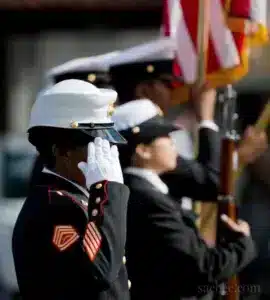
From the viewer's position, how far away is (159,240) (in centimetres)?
471

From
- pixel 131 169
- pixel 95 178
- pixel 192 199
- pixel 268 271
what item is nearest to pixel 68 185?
pixel 95 178

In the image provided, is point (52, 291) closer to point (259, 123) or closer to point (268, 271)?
point (259, 123)

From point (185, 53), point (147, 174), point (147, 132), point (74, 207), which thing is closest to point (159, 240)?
point (147, 174)

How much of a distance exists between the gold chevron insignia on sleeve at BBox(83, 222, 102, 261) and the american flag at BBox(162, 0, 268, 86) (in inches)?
83.2

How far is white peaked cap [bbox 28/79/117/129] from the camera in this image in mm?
3914

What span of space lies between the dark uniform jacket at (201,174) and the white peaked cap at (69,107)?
162cm

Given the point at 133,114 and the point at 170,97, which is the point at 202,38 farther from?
the point at 133,114

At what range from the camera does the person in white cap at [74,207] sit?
12.2 feet

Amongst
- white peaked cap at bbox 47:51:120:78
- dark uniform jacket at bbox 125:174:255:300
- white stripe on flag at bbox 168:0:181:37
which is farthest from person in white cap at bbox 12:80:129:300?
white stripe on flag at bbox 168:0:181:37

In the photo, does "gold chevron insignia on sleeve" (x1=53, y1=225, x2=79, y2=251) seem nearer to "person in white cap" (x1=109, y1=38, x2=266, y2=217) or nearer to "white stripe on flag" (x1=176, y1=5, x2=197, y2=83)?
"person in white cap" (x1=109, y1=38, x2=266, y2=217)

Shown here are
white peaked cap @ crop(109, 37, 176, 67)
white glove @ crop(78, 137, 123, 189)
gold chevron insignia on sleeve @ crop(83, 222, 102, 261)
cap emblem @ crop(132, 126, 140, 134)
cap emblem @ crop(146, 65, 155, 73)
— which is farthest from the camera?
white peaked cap @ crop(109, 37, 176, 67)

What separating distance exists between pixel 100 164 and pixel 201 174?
1915 mm

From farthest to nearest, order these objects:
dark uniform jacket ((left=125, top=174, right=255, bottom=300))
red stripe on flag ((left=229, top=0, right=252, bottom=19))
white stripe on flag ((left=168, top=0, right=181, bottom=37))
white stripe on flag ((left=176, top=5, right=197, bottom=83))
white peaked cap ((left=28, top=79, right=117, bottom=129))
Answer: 1. white stripe on flag ((left=168, top=0, right=181, bottom=37))
2. white stripe on flag ((left=176, top=5, right=197, bottom=83))
3. red stripe on flag ((left=229, top=0, right=252, bottom=19))
4. dark uniform jacket ((left=125, top=174, right=255, bottom=300))
5. white peaked cap ((left=28, top=79, right=117, bottom=129))

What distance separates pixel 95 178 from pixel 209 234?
2.10 m
